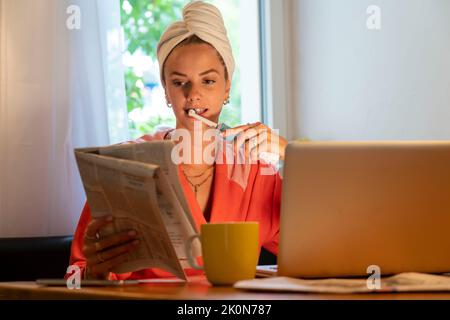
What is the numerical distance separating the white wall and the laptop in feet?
3.62

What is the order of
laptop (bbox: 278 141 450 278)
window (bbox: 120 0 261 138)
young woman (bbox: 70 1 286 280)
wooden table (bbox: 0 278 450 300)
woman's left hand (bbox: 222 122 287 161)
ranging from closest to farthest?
1. wooden table (bbox: 0 278 450 300)
2. laptop (bbox: 278 141 450 278)
3. woman's left hand (bbox: 222 122 287 161)
4. young woman (bbox: 70 1 286 280)
5. window (bbox: 120 0 261 138)

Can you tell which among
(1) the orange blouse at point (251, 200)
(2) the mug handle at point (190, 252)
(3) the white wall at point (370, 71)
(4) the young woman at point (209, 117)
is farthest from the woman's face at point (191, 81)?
(2) the mug handle at point (190, 252)

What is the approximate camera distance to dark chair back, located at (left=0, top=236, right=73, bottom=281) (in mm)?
Answer: 2078

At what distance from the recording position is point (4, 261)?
6.79 feet

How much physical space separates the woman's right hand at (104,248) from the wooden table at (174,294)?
0.14 meters

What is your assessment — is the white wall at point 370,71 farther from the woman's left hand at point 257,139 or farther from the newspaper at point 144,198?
the newspaper at point 144,198

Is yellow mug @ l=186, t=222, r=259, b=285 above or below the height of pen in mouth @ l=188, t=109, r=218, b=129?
below

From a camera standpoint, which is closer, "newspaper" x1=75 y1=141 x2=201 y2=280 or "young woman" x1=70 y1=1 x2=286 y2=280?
"newspaper" x1=75 y1=141 x2=201 y2=280

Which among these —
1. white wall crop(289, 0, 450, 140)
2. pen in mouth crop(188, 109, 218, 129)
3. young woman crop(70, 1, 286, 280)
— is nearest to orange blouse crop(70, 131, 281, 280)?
young woman crop(70, 1, 286, 280)

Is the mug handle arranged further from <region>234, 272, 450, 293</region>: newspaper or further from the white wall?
the white wall

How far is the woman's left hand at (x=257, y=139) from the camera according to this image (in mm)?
1902

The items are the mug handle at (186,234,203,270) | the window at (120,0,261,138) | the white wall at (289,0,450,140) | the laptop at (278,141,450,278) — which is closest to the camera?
the laptop at (278,141,450,278)

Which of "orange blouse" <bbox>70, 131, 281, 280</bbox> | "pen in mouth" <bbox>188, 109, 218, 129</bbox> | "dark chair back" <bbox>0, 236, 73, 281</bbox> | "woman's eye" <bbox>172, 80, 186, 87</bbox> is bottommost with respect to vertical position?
"dark chair back" <bbox>0, 236, 73, 281</bbox>

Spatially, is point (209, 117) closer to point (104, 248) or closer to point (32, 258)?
point (32, 258)
